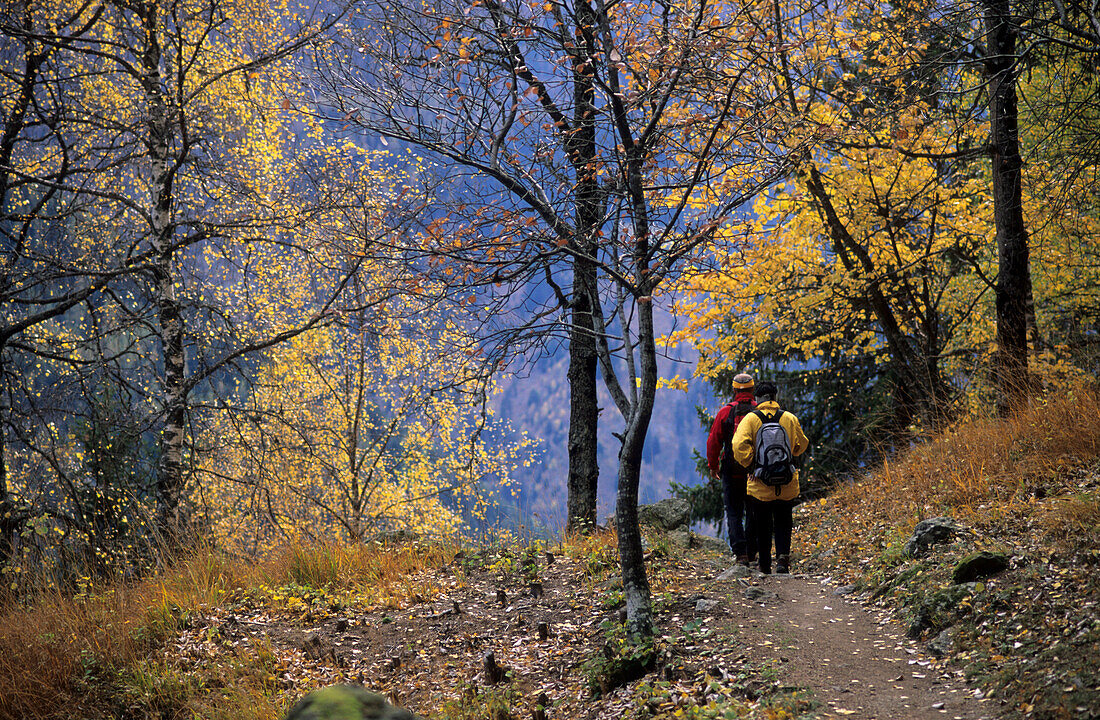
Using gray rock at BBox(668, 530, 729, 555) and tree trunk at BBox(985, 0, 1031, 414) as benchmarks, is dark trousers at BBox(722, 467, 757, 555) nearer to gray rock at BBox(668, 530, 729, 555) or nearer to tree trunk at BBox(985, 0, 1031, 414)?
gray rock at BBox(668, 530, 729, 555)

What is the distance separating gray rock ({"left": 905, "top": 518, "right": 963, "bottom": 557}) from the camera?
5621mm

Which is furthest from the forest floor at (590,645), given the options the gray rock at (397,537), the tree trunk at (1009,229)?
the tree trunk at (1009,229)

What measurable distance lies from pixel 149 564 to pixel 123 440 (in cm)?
154

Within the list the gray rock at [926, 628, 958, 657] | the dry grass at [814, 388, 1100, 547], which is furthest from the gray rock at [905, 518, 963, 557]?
the gray rock at [926, 628, 958, 657]

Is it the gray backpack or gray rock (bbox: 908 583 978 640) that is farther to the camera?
the gray backpack

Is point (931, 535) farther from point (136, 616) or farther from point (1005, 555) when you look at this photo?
point (136, 616)

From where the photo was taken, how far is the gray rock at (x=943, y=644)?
4340 millimetres

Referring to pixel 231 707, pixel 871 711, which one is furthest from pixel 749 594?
pixel 231 707

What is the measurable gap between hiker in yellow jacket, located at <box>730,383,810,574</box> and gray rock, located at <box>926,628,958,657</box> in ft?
7.06

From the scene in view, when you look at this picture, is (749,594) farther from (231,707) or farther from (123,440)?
(123,440)

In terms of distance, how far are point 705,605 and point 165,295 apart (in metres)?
7.33

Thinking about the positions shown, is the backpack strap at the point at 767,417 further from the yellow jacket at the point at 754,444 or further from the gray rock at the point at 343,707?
the gray rock at the point at 343,707

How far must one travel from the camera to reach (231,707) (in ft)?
16.6

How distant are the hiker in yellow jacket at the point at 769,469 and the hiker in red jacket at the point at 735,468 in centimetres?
18
